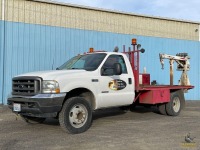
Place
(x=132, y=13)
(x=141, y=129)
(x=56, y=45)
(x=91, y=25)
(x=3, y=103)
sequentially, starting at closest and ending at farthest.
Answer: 1. (x=141, y=129)
2. (x=3, y=103)
3. (x=56, y=45)
4. (x=91, y=25)
5. (x=132, y=13)

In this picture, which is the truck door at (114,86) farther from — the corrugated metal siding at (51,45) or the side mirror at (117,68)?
the corrugated metal siding at (51,45)

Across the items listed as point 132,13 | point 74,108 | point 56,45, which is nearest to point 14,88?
point 74,108

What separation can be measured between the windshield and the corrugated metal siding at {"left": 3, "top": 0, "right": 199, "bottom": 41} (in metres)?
6.63

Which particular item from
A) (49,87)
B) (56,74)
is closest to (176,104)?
(56,74)

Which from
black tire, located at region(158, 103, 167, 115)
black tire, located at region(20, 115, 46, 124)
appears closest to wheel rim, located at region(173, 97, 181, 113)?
black tire, located at region(158, 103, 167, 115)

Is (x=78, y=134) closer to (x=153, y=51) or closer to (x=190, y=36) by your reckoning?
(x=153, y=51)

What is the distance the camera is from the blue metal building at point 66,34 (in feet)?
46.0

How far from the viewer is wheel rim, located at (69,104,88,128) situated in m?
7.41

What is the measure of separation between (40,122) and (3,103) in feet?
17.8

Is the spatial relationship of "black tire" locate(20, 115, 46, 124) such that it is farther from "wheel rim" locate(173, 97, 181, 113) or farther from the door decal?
"wheel rim" locate(173, 97, 181, 113)

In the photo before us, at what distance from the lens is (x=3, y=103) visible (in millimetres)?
13836

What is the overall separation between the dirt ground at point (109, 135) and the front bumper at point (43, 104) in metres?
0.61

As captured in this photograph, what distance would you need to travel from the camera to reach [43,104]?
6.90 m

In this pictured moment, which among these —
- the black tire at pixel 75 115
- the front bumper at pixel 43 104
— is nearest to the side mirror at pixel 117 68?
the black tire at pixel 75 115
